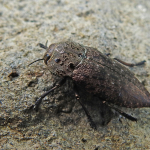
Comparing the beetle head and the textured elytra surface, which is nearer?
the textured elytra surface

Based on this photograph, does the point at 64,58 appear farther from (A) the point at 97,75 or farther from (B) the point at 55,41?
(B) the point at 55,41

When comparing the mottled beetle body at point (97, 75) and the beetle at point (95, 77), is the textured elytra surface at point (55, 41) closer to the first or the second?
the beetle at point (95, 77)

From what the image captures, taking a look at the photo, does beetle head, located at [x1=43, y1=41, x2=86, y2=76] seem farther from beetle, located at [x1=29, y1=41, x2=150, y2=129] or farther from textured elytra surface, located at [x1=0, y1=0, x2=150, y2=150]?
textured elytra surface, located at [x1=0, y1=0, x2=150, y2=150]

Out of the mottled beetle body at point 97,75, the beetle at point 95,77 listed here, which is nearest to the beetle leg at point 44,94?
the beetle at point 95,77

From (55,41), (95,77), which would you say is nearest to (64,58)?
(95,77)

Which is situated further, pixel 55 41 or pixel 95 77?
pixel 55 41

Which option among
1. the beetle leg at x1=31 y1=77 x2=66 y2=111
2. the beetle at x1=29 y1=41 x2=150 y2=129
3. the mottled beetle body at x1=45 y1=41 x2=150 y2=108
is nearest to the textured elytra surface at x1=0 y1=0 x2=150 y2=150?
the beetle leg at x1=31 y1=77 x2=66 y2=111

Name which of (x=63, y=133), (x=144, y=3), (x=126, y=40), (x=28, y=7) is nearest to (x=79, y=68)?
(x=63, y=133)
